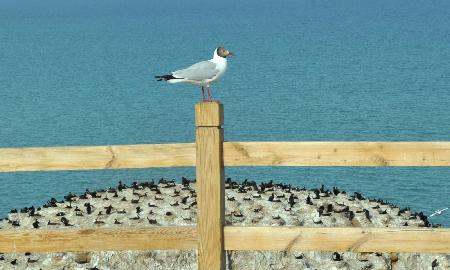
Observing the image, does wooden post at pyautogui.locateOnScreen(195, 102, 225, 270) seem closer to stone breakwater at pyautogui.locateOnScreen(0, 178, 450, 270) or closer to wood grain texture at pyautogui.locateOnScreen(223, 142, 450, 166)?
wood grain texture at pyautogui.locateOnScreen(223, 142, 450, 166)

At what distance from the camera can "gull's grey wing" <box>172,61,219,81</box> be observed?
30.8 feet

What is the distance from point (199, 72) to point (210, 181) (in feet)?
5.73

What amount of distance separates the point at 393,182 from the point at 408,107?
60.1ft

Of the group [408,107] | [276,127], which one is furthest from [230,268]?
[408,107]

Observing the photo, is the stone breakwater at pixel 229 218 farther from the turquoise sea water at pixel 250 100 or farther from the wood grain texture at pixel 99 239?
the turquoise sea water at pixel 250 100

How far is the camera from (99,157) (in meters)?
7.98

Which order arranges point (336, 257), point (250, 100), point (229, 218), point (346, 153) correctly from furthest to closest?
1. point (250, 100)
2. point (229, 218)
3. point (336, 257)
4. point (346, 153)

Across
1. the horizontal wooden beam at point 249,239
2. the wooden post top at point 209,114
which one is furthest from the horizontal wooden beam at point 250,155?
the horizontal wooden beam at point 249,239

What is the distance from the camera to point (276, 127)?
4131 cm

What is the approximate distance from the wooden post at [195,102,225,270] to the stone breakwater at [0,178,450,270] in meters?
5.15

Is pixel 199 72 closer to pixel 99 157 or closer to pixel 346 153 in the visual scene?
pixel 99 157

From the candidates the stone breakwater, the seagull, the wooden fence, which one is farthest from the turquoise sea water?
the wooden fence

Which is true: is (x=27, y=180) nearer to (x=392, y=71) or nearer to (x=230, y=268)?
(x=230, y=268)

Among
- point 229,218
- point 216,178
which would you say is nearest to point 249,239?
point 216,178
